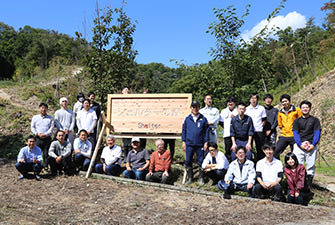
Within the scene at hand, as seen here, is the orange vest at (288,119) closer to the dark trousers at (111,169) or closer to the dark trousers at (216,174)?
the dark trousers at (216,174)

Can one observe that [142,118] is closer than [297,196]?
No

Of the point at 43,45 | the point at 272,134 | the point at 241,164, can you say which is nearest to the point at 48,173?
the point at 241,164

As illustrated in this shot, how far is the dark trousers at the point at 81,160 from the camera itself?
7614 mm

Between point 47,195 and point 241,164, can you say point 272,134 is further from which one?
point 47,195

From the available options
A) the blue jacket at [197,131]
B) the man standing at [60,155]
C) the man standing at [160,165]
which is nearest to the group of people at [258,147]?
the blue jacket at [197,131]

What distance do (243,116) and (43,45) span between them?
57645 millimetres

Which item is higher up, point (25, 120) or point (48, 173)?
point (25, 120)

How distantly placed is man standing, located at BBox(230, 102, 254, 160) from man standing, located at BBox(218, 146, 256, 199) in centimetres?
33

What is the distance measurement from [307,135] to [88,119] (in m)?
5.18

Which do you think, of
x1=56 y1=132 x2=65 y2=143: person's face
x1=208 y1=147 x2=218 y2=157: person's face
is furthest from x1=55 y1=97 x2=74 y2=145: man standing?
x1=208 y1=147 x2=218 y2=157: person's face

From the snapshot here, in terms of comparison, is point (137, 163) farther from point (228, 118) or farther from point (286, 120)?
point (286, 120)

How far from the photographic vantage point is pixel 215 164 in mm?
6602

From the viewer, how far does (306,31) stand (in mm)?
→ 38875

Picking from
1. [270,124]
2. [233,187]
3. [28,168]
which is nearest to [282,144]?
[270,124]
